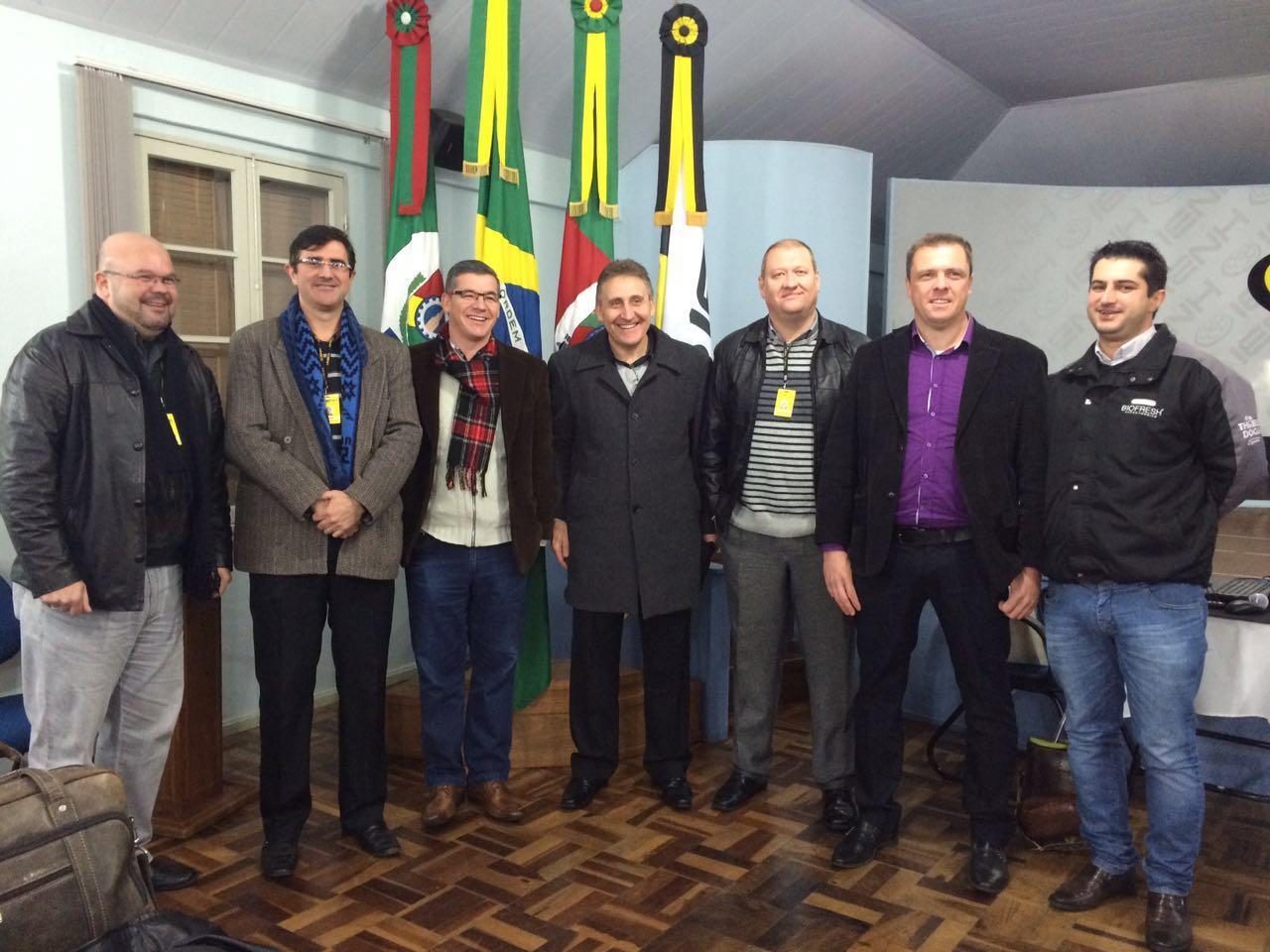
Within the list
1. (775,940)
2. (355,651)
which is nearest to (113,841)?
(355,651)

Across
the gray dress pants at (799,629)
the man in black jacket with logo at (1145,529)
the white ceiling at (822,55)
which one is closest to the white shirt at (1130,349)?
the man in black jacket with logo at (1145,529)

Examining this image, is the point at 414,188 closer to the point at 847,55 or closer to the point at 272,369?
the point at 272,369

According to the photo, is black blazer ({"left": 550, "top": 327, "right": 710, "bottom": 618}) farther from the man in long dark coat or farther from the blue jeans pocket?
the blue jeans pocket

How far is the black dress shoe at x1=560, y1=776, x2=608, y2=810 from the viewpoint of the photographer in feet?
9.60

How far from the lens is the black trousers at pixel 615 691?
Answer: 2.93 meters

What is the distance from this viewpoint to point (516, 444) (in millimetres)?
2703

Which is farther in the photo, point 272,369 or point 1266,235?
point 1266,235

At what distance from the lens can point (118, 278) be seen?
223 centimetres

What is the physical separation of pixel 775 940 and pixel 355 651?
1.19 meters

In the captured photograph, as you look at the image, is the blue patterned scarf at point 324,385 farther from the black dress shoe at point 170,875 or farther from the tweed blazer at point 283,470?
the black dress shoe at point 170,875

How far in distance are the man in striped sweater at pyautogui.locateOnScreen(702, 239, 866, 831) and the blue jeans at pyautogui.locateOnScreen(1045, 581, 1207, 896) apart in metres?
0.62

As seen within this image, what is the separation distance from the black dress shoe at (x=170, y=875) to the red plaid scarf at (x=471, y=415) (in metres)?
1.11

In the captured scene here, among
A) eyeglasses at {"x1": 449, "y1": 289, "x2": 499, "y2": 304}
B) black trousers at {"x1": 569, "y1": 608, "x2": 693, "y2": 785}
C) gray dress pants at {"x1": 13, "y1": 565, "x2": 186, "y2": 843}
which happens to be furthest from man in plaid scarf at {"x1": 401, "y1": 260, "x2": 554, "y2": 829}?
gray dress pants at {"x1": 13, "y1": 565, "x2": 186, "y2": 843}

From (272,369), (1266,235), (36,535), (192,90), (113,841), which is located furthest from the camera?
(1266,235)
